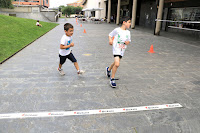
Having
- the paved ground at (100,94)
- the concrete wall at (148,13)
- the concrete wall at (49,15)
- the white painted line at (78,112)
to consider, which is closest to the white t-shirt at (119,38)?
the paved ground at (100,94)

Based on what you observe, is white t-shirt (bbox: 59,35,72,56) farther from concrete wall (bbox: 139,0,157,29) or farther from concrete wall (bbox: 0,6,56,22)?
concrete wall (bbox: 0,6,56,22)

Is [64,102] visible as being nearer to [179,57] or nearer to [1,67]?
[1,67]

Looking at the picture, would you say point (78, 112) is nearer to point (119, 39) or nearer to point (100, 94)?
point (100, 94)

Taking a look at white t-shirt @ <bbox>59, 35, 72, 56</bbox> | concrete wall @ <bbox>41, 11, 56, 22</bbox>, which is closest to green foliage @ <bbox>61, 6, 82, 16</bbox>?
concrete wall @ <bbox>41, 11, 56, 22</bbox>

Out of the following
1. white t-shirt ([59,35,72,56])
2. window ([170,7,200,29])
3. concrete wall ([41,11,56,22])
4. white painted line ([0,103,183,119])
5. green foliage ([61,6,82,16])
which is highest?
green foliage ([61,6,82,16])

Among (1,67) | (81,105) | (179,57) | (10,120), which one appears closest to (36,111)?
(10,120)

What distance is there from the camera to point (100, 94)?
12.6 ft

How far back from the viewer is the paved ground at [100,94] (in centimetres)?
273

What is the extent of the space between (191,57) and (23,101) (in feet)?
23.0

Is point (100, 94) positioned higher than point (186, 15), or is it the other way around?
point (186, 15)

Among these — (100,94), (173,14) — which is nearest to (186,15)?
(173,14)

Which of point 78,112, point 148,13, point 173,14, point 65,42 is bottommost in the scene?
point 78,112

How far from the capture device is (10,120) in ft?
9.25

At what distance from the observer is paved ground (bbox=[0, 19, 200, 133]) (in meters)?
2.73
